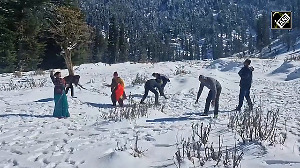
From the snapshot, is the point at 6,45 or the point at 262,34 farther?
the point at 262,34

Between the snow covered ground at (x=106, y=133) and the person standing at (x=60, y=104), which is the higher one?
the person standing at (x=60, y=104)

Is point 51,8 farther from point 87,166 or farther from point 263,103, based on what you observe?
point 87,166

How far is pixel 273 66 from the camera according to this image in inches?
1230

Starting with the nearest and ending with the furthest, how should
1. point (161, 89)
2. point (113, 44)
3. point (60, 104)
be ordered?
1. point (60, 104)
2. point (161, 89)
3. point (113, 44)

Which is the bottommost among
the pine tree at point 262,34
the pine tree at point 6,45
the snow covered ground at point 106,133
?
the snow covered ground at point 106,133

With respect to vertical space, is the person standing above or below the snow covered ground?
above

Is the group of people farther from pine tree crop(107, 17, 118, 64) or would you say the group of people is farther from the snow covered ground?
pine tree crop(107, 17, 118, 64)

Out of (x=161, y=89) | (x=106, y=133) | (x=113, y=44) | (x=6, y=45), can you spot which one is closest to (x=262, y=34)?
(x=113, y=44)

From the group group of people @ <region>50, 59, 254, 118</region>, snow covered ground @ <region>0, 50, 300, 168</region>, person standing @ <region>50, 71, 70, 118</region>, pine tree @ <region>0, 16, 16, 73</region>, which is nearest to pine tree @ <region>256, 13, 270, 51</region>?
pine tree @ <region>0, 16, 16, 73</region>

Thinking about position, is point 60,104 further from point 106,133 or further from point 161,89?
point 161,89

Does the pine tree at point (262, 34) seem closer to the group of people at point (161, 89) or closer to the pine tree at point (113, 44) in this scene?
the pine tree at point (113, 44)

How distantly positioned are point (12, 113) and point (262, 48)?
11439 cm

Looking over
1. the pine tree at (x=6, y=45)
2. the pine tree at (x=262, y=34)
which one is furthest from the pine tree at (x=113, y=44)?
the pine tree at (x=262, y=34)

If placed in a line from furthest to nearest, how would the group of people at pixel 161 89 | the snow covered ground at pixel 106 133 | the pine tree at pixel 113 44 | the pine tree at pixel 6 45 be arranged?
the pine tree at pixel 113 44 → the pine tree at pixel 6 45 → the group of people at pixel 161 89 → the snow covered ground at pixel 106 133
